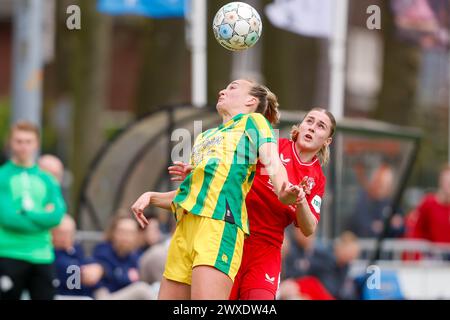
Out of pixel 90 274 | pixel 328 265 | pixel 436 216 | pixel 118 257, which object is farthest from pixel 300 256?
pixel 90 274

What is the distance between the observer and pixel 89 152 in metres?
19.7

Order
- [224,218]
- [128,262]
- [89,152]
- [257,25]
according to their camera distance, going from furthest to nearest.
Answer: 1. [89,152]
2. [128,262]
3. [257,25]
4. [224,218]

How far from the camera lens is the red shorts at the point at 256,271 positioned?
25.8 feet

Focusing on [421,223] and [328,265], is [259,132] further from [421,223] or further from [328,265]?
[421,223]

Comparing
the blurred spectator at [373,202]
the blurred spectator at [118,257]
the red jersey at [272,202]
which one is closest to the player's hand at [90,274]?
the blurred spectator at [118,257]

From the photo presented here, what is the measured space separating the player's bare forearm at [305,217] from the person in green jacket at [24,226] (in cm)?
415

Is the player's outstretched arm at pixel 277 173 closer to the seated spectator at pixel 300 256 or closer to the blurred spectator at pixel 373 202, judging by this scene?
the seated spectator at pixel 300 256

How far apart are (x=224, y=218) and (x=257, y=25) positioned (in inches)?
60.2

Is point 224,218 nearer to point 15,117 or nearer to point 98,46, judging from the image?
point 15,117

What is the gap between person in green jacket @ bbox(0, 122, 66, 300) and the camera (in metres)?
11.2

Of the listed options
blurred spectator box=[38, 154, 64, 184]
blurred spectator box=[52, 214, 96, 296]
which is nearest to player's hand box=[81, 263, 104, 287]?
blurred spectator box=[52, 214, 96, 296]

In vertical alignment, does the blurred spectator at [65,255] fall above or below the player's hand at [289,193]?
below

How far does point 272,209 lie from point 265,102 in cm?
72

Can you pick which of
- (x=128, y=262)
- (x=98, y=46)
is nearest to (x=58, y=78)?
(x=98, y=46)
